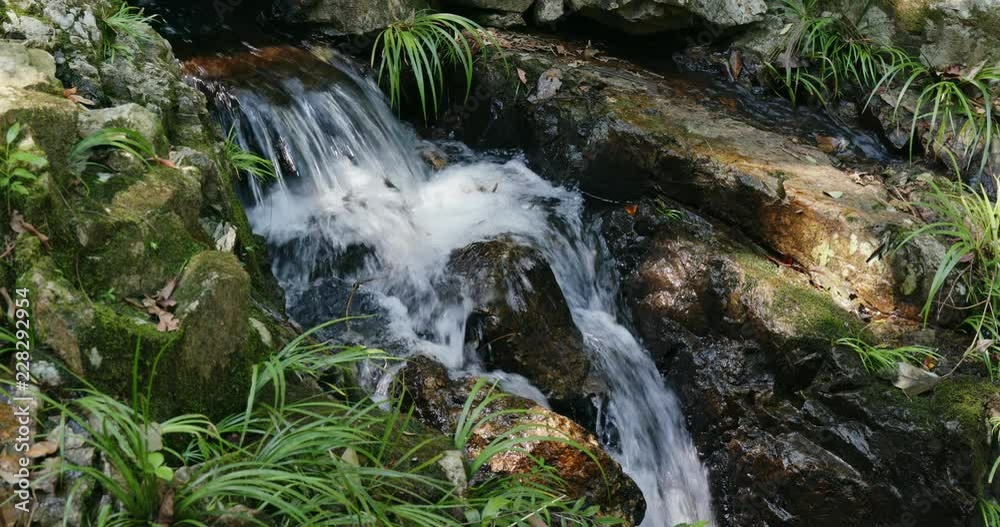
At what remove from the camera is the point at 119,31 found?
3598mm

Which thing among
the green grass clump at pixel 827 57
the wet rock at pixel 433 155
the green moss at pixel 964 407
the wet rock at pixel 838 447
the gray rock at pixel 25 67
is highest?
the gray rock at pixel 25 67

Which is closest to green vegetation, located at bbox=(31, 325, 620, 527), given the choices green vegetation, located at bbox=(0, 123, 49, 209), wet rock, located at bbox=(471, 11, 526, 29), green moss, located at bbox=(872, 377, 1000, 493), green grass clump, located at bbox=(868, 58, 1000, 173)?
green vegetation, located at bbox=(0, 123, 49, 209)

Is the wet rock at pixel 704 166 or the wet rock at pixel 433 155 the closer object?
the wet rock at pixel 704 166

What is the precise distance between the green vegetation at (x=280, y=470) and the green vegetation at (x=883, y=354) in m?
2.01

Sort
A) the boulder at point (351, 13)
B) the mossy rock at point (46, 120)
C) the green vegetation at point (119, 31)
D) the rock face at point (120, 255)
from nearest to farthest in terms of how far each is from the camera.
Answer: the rock face at point (120, 255), the mossy rock at point (46, 120), the green vegetation at point (119, 31), the boulder at point (351, 13)

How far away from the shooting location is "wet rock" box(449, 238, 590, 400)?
3768 millimetres

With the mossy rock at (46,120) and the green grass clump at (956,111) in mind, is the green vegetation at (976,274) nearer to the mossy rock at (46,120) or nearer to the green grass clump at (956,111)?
the green grass clump at (956,111)

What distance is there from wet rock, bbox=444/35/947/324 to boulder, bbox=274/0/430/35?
92cm

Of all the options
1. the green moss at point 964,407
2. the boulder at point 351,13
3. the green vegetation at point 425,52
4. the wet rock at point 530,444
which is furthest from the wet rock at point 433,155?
the green moss at point 964,407

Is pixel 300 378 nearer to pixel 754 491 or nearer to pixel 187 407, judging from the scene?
pixel 187 407

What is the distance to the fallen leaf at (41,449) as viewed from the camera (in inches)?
66.9

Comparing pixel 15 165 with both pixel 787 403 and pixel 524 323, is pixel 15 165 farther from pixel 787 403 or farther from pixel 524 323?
pixel 787 403

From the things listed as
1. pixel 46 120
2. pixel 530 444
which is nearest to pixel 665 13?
pixel 530 444

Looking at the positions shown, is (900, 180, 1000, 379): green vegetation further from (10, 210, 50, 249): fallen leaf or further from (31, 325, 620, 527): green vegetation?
(10, 210, 50, 249): fallen leaf
